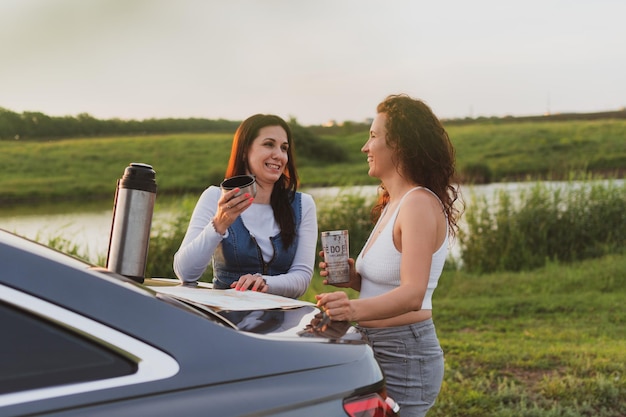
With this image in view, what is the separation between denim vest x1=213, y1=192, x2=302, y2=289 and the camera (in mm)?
3400

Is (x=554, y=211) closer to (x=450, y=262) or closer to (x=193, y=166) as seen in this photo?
(x=450, y=262)

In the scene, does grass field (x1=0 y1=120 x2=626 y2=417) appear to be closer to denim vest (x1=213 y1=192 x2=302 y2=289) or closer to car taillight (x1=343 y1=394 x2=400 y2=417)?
denim vest (x1=213 y1=192 x2=302 y2=289)

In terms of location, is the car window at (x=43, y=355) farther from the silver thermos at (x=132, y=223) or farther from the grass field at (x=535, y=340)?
the grass field at (x=535, y=340)

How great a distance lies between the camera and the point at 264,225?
348cm

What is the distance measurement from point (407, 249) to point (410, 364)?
0.41m

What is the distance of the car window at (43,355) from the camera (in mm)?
1519

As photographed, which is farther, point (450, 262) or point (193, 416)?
point (450, 262)

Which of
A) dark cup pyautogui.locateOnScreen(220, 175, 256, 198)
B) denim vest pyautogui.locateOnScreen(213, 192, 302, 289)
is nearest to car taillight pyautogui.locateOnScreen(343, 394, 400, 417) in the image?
dark cup pyautogui.locateOnScreen(220, 175, 256, 198)

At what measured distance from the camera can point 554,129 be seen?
61.4 m

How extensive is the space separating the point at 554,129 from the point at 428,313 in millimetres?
61974

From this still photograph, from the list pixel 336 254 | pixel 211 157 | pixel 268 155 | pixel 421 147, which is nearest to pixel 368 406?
pixel 336 254

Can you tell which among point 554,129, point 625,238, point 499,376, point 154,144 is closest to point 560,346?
point 499,376

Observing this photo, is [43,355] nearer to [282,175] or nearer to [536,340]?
[282,175]

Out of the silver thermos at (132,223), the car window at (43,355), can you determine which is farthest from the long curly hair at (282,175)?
the car window at (43,355)
